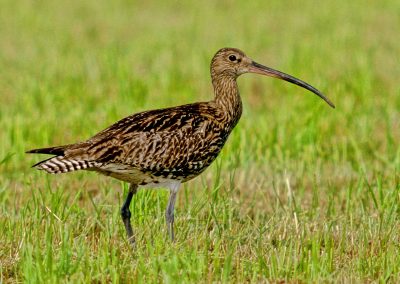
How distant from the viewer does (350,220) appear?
296 inches

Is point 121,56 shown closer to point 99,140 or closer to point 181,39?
point 181,39

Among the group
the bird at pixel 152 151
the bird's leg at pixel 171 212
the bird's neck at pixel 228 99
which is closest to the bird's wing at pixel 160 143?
the bird at pixel 152 151

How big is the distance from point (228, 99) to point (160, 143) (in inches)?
39.9

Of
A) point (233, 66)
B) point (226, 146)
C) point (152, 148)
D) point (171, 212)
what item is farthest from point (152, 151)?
point (226, 146)

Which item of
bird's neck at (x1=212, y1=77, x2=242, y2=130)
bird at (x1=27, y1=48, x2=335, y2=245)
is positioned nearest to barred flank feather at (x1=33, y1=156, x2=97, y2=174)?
bird at (x1=27, y1=48, x2=335, y2=245)

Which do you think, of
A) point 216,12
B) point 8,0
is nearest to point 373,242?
point 216,12

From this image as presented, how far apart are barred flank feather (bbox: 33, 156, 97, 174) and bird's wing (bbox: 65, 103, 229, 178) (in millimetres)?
65

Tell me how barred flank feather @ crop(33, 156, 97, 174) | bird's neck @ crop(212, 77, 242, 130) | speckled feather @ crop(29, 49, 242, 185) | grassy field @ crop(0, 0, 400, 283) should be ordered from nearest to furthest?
grassy field @ crop(0, 0, 400, 283), barred flank feather @ crop(33, 156, 97, 174), speckled feather @ crop(29, 49, 242, 185), bird's neck @ crop(212, 77, 242, 130)

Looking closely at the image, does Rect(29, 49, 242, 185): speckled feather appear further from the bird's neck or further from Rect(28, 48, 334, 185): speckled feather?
the bird's neck

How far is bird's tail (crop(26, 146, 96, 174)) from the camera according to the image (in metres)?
6.75

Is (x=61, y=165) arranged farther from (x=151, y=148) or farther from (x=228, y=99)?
(x=228, y=99)

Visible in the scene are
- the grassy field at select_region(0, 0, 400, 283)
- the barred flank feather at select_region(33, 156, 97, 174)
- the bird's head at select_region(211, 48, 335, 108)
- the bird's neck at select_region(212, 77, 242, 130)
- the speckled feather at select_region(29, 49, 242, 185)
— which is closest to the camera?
the grassy field at select_region(0, 0, 400, 283)

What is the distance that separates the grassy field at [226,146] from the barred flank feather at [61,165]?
381 mm

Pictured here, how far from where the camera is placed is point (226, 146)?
10000 millimetres
